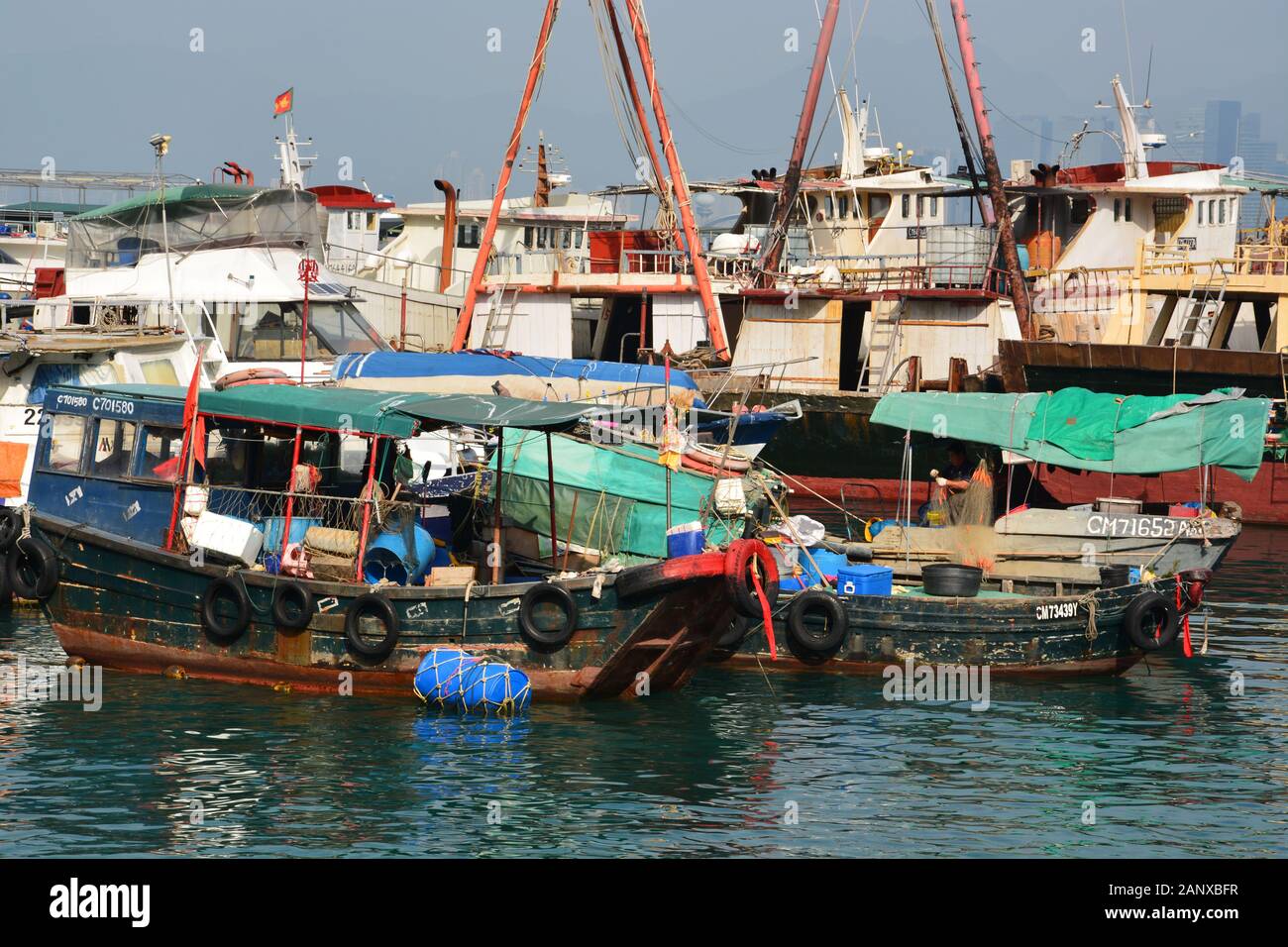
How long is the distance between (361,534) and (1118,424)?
11.6 meters

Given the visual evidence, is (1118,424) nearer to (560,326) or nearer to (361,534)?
(361,534)

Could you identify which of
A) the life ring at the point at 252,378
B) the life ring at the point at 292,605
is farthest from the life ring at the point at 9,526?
the life ring at the point at 292,605

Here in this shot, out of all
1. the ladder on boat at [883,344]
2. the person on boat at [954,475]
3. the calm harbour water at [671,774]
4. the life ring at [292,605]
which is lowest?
the calm harbour water at [671,774]

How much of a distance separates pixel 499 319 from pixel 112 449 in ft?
67.7

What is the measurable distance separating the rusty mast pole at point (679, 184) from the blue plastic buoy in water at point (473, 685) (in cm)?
1788

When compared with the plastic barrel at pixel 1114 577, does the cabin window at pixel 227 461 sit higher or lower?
higher

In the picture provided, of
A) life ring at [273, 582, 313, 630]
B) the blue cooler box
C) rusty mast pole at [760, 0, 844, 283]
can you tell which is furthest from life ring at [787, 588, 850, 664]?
rusty mast pole at [760, 0, 844, 283]

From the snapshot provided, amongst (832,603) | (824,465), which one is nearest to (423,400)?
(832,603)

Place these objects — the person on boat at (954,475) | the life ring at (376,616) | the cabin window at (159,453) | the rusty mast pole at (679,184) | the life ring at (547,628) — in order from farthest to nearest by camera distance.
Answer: the rusty mast pole at (679,184), the person on boat at (954,475), the cabin window at (159,453), the life ring at (376,616), the life ring at (547,628)

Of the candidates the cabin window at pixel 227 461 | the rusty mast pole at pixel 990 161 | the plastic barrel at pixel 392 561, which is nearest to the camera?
the plastic barrel at pixel 392 561

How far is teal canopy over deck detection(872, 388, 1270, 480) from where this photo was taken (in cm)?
2197

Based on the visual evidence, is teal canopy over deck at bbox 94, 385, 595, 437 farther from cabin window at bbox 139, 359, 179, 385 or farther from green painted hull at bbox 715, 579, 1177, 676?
cabin window at bbox 139, 359, 179, 385

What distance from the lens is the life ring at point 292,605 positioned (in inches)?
631

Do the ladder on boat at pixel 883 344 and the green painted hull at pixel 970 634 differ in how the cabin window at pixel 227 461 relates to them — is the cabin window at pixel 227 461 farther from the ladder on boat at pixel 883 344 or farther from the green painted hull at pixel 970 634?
the ladder on boat at pixel 883 344
